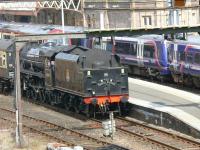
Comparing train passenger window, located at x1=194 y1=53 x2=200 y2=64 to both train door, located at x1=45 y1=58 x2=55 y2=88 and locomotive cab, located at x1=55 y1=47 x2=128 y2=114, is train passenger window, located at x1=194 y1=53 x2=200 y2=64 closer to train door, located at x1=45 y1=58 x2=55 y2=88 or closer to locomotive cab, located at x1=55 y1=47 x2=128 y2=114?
locomotive cab, located at x1=55 y1=47 x2=128 y2=114

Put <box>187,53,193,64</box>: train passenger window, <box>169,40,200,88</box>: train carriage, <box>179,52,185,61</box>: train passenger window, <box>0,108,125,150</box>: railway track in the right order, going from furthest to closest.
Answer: <box>179,52,185,61</box>: train passenger window
<box>187,53,193,64</box>: train passenger window
<box>169,40,200,88</box>: train carriage
<box>0,108,125,150</box>: railway track

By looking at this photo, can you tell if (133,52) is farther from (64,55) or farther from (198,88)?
(64,55)

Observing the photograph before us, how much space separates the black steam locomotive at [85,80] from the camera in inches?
1086

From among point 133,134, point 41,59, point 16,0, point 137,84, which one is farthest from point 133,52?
point 16,0

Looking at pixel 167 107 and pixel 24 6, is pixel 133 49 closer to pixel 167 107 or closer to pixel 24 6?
pixel 167 107

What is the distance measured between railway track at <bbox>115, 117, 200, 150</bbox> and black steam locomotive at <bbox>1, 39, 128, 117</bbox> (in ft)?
4.02

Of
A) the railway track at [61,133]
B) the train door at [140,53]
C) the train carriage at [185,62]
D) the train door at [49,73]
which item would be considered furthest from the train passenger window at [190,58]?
the railway track at [61,133]

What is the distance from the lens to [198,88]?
3484cm

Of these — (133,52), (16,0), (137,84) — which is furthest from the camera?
(16,0)

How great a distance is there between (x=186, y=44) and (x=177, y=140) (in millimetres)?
12506

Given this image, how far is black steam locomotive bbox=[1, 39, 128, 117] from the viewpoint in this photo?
90.5 feet

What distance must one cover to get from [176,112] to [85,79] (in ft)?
14.6

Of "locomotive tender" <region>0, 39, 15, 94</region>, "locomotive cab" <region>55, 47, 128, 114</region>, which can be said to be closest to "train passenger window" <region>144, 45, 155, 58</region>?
"locomotive tender" <region>0, 39, 15, 94</region>

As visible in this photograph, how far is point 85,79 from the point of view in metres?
27.5
